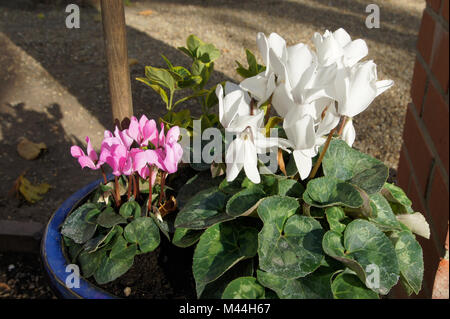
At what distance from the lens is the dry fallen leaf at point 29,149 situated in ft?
9.72

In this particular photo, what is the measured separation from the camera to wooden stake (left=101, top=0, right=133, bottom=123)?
4.99ft

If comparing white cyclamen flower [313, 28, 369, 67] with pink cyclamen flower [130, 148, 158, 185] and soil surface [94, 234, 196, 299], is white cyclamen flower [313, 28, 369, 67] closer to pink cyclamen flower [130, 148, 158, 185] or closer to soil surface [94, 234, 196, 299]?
pink cyclamen flower [130, 148, 158, 185]

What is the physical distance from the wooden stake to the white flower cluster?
1.90ft

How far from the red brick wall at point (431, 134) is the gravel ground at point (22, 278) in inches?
60.4

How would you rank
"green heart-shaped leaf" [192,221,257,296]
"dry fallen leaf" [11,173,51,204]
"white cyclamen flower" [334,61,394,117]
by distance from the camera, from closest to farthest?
"white cyclamen flower" [334,61,394,117], "green heart-shaped leaf" [192,221,257,296], "dry fallen leaf" [11,173,51,204]

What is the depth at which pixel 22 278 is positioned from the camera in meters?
2.30

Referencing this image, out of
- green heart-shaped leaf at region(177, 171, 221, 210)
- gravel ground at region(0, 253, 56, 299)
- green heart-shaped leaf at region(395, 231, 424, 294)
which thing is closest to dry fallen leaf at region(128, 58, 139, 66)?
gravel ground at region(0, 253, 56, 299)

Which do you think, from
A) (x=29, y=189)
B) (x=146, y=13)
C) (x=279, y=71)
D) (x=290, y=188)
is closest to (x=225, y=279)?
(x=290, y=188)

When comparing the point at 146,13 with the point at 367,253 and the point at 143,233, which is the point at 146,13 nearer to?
the point at 143,233

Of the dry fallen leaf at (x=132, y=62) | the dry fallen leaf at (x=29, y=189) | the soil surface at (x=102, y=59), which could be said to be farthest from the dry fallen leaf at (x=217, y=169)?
the dry fallen leaf at (x=132, y=62)

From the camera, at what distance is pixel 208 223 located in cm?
117

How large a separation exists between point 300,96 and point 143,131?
482 millimetres

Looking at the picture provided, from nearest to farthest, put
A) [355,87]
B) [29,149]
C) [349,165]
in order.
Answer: [355,87] → [349,165] → [29,149]
